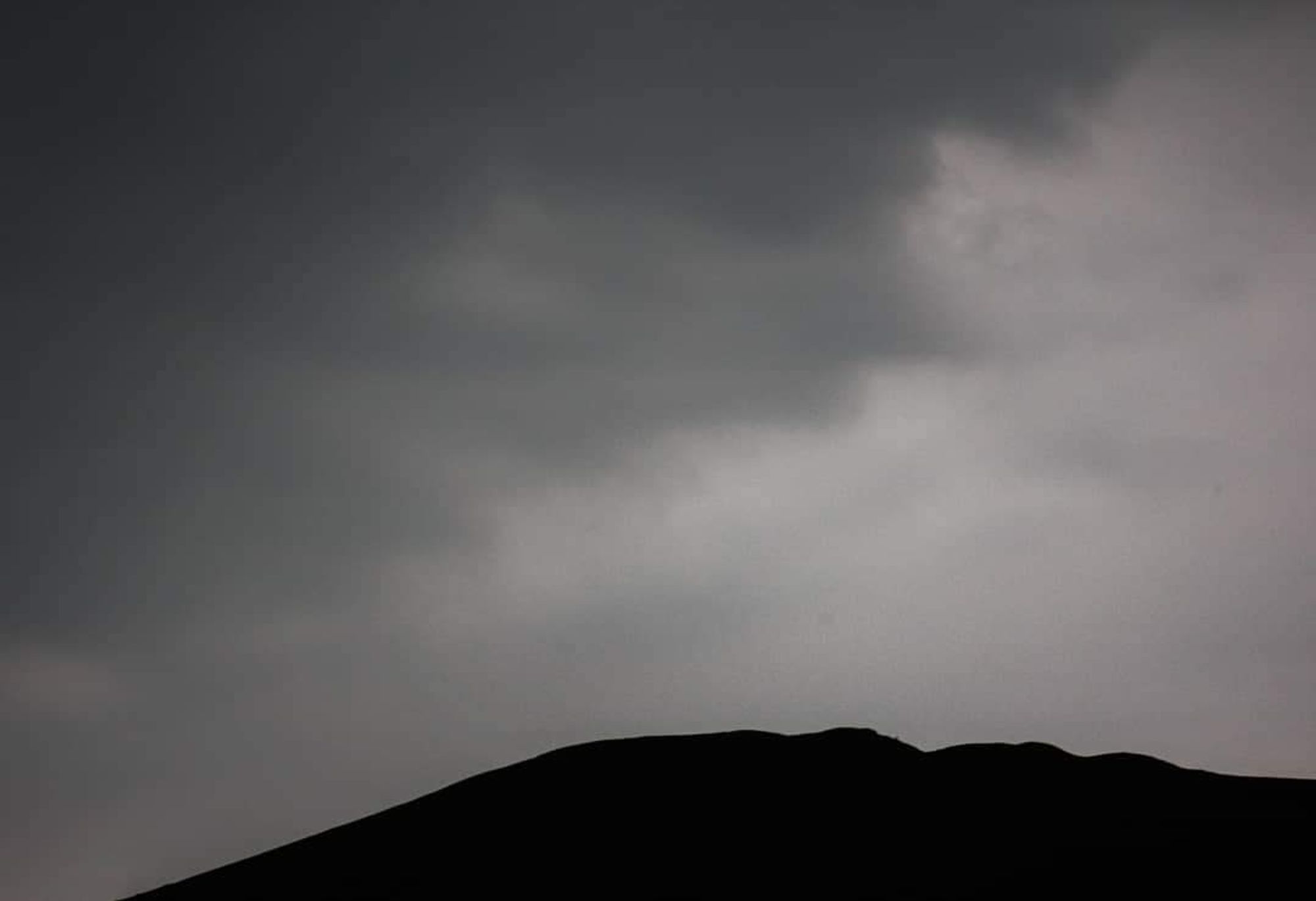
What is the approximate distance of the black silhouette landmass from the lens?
73.3 feet

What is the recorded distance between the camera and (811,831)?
27359 millimetres

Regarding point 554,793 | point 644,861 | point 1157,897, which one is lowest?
point 1157,897

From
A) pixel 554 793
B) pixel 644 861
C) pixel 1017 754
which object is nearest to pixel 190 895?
pixel 554 793

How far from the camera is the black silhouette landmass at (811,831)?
73.3ft

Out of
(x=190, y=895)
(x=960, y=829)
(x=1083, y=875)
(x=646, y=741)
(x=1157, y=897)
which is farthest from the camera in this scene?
(x=646, y=741)

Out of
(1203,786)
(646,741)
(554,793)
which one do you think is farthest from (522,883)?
(1203,786)

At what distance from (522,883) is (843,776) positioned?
8524 millimetres

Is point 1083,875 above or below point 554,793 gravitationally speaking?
below

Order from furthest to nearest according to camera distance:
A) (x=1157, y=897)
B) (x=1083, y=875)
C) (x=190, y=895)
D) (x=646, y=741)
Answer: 1. (x=646, y=741)
2. (x=190, y=895)
3. (x=1083, y=875)
4. (x=1157, y=897)

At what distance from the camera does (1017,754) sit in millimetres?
30891

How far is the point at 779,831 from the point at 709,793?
308 cm

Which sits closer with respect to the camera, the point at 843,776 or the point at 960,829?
the point at 960,829

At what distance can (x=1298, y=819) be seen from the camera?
909 inches

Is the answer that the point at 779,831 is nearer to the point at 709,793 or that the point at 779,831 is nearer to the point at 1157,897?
the point at 709,793
